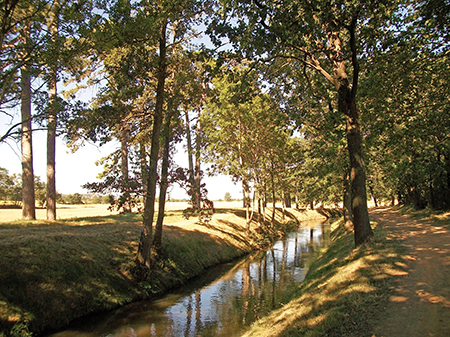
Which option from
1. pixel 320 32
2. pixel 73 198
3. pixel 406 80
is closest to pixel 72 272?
pixel 320 32

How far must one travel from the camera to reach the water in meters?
10.8

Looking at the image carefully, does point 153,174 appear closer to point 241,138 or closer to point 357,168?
point 357,168

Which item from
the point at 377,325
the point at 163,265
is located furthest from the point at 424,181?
the point at 377,325

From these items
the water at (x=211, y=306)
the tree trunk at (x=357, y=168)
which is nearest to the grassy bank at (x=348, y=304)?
the tree trunk at (x=357, y=168)

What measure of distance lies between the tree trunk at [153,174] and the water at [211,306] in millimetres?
2336

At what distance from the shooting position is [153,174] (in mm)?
15133

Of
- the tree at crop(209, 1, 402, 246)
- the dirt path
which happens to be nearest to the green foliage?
the tree at crop(209, 1, 402, 246)

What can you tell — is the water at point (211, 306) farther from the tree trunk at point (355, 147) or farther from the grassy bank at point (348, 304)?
the tree trunk at point (355, 147)

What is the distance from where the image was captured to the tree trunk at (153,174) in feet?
48.0

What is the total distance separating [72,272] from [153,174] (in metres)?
5.47

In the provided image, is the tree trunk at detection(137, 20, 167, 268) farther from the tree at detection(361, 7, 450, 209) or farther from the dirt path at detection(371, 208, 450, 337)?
the dirt path at detection(371, 208, 450, 337)

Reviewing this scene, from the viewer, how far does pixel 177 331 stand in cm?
1084

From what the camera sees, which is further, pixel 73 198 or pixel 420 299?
pixel 73 198

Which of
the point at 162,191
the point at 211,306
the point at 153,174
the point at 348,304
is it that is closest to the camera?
the point at 348,304
